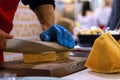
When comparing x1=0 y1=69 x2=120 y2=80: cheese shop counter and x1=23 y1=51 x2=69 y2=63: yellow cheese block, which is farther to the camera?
x1=23 y1=51 x2=69 y2=63: yellow cheese block

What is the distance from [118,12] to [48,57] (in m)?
1.34

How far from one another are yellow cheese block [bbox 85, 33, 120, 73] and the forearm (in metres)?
0.48

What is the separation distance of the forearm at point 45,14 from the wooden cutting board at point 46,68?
0.40m

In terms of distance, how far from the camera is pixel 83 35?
1644 millimetres

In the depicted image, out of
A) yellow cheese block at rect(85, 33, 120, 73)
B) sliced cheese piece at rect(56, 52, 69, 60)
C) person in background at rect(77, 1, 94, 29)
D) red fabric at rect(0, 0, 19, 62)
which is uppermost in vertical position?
red fabric at rect(0, 0, 19, 62)

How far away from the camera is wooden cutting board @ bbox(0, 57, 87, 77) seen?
0.97 meters

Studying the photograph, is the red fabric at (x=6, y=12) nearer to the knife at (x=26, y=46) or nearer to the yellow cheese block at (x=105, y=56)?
the knife at (x=26, y=46)

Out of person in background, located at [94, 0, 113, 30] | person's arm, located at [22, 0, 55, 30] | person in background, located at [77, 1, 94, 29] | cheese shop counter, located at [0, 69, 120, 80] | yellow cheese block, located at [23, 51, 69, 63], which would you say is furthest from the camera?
person in background, located at [77, 1, 94, 29]

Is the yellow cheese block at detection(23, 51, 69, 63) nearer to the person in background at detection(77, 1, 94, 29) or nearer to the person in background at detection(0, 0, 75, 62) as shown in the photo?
the person in background at detection(0, 0, 75, 62)

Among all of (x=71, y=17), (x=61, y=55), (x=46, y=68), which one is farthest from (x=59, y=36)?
(x=71, y=17)

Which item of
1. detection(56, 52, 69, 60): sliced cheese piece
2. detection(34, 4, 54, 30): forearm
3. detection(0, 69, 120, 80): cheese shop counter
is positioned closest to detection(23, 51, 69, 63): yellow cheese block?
detection(56, 52, 69, 60): sliced cheese piece

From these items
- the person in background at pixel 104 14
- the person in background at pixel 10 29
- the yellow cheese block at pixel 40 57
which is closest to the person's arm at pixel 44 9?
the person in background at pixel 10 29

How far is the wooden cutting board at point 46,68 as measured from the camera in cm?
97

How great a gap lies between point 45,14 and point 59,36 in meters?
0.35
